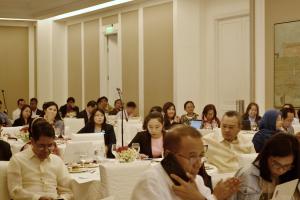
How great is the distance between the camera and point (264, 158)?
2812 mm

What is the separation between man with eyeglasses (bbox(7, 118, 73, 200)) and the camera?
3.99 meters

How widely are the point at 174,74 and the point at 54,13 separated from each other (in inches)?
A: 196

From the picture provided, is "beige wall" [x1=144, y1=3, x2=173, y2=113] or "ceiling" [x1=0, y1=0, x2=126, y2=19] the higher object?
"ceiling" [x1=0, y1=0, x2=126, y2=19]

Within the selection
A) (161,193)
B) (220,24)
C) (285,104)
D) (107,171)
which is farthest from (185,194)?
(220,24)

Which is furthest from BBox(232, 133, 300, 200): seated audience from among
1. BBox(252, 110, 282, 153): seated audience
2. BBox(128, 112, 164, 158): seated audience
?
BBox(128, 112, 164, 158): seated audience

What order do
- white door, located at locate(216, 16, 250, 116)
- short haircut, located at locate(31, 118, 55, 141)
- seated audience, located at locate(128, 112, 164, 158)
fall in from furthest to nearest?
white door, located at locate(216, 16, 250, 116)
seated audience, located at locate(128, 112, 164, 158)
short haircut, located at locate(31, 118, 55, 141)

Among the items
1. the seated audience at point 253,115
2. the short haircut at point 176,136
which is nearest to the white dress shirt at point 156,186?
the short haircut at point 176,136

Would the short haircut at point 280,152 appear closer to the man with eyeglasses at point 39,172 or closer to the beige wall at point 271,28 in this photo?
the man with eyeglasses at point 39,172

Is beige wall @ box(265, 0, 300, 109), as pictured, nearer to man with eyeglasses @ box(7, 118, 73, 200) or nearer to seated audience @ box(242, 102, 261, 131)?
seated audience @ box(242, 102, 261, 131)

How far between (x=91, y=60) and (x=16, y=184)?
1180cm

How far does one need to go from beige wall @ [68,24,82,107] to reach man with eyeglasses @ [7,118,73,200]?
12.1 meters

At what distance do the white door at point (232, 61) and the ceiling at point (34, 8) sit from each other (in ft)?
15.3

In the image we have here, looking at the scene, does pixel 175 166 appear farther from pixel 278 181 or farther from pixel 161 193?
pixel 278 181

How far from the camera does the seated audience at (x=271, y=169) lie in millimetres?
2760
